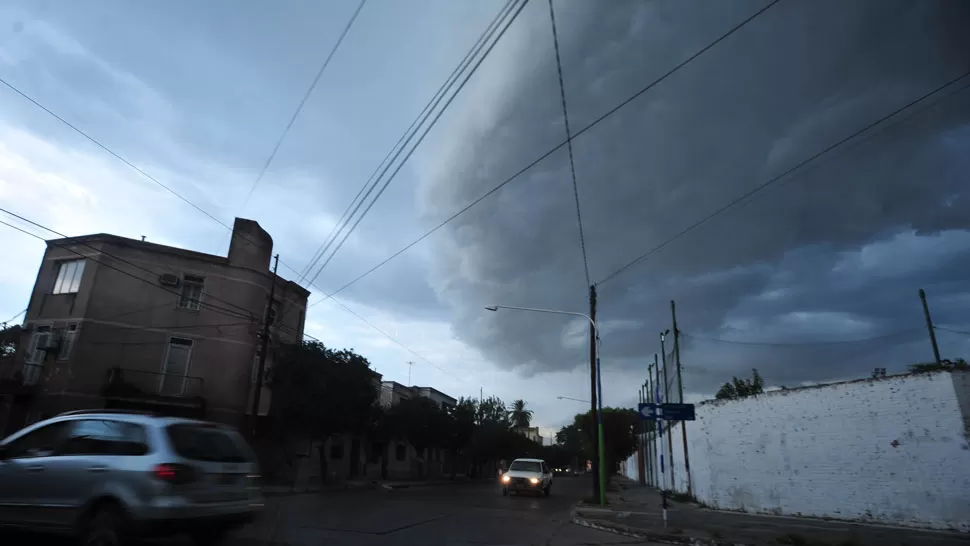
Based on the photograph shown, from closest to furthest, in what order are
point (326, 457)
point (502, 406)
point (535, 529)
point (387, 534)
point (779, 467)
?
point (387, 534), point (535, 529), point (779, 467), point (326, 457), point (502, 406)

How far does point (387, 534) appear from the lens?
9.90 metres

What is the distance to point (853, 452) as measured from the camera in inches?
569

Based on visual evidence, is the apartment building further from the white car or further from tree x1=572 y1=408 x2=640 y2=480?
tree x1=572 y1=408 x2=640 y2=480

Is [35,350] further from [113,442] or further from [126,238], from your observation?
[113,442]

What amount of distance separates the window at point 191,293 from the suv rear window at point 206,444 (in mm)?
Answer: 23359

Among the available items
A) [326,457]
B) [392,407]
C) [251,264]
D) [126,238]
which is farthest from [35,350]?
[392,407]

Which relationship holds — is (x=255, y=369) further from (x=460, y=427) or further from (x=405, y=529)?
(x=460, y=427)

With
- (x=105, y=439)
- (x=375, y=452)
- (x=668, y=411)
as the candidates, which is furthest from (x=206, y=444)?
(x=375, y=452)

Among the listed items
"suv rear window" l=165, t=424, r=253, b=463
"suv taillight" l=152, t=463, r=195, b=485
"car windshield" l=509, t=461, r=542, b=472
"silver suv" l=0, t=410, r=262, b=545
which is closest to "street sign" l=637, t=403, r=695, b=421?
"suv rear window" l=165, t=424, r=253, b=463

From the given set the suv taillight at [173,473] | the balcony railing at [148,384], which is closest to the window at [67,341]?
the balcony railing at [148,384]

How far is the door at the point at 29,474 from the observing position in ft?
22.1

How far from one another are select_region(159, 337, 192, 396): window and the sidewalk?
2074cm

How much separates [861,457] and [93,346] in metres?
29.9

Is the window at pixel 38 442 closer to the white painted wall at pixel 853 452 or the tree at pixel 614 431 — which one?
the white painted wall at pixel 853 452
